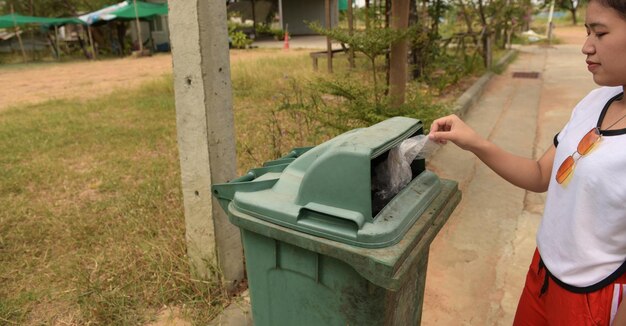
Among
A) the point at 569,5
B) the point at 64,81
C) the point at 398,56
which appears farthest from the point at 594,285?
the point at 569,5

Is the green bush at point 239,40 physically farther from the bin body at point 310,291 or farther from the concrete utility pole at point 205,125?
the bin body at point 310,291

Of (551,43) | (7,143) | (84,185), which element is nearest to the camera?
(84,185)

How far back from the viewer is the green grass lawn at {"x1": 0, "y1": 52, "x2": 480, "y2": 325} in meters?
2.42

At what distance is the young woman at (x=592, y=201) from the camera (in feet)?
3.75

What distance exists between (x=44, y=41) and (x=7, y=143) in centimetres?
1963

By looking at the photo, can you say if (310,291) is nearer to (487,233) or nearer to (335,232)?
(335,232)

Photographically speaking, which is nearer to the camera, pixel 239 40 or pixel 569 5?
pixel 239 40

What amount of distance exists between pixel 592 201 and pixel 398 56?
11.2 ft

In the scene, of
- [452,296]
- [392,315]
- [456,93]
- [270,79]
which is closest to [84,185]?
[452,296]

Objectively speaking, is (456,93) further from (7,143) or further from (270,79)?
(7,143)

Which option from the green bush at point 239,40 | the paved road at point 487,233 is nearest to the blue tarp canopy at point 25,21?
the green bush at point 239,40

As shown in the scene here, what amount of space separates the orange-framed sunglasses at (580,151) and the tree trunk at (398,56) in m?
2.79

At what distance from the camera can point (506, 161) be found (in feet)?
5.14

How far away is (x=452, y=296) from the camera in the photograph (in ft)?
8.66
